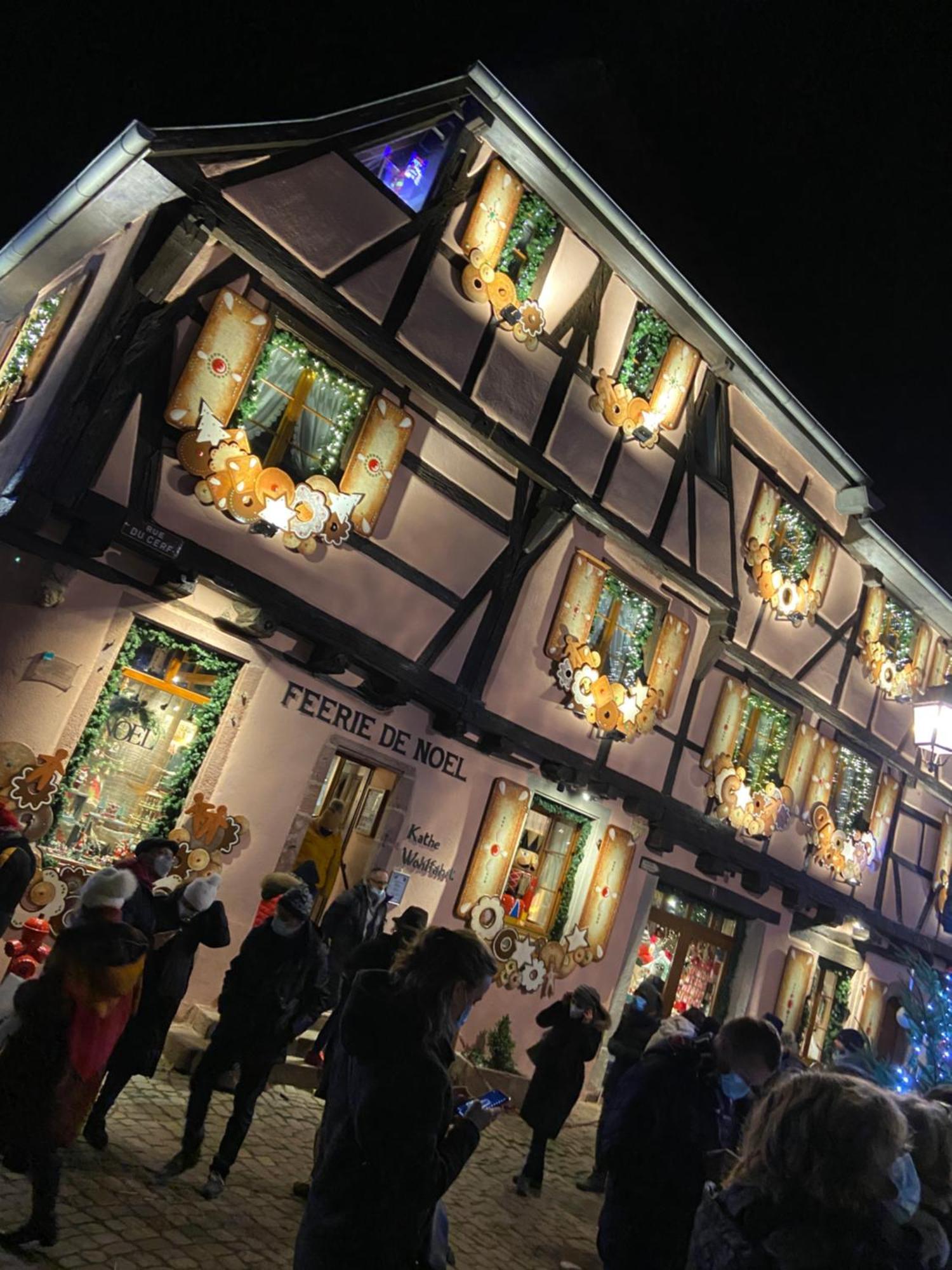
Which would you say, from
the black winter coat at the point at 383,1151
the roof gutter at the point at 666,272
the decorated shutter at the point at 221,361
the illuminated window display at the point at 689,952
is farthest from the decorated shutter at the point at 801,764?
the black winter coat at the point at 383,1151

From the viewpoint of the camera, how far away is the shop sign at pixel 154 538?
284 inches

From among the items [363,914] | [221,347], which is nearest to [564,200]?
[221,347]

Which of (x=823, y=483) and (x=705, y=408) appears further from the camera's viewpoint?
(x=823, y=483)

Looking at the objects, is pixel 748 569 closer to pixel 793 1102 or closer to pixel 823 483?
pixel 823 483

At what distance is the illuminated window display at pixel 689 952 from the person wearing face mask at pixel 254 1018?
8.06 m

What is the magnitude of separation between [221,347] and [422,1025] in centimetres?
661

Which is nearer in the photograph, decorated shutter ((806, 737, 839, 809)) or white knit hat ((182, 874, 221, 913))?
white knit hat ((182, 874, 221, 913))

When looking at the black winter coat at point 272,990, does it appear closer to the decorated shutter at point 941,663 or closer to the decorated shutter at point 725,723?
the decorated shutter at point 725,723

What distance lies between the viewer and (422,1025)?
2.55 meters

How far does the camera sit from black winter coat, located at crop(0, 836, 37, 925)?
5.59 meters

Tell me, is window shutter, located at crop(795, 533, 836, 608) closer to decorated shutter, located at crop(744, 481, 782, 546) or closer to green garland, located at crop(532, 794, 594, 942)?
decorated shutter, located at crop(744, 481, 782, 546)

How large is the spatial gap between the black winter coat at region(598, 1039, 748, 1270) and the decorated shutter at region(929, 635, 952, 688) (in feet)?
49.9

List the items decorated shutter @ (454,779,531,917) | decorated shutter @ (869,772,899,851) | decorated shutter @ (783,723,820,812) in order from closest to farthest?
decorated shutter @ (454,779,531,917) < decorated shutter @ (783,723,820,812) < decorated shutter @ (869,772,899,851)

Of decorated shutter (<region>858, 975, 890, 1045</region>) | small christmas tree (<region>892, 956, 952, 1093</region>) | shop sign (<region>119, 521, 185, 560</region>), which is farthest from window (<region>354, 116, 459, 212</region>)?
decorated shutter (<region>858, 975, 890, 1045</region>)
